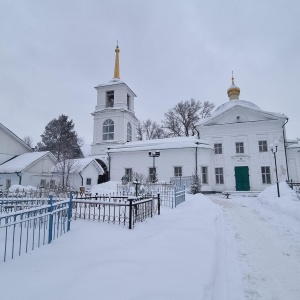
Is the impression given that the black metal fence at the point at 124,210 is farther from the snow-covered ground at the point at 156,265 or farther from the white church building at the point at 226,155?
the white church building at the point at 226,155

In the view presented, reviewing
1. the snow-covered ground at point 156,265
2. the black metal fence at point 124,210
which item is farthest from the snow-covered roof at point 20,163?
the snow-covered ground at point 156,265

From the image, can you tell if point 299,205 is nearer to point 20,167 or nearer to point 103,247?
point 103,247

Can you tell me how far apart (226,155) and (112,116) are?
16115 mm

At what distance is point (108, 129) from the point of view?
31.3m

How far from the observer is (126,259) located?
427cm

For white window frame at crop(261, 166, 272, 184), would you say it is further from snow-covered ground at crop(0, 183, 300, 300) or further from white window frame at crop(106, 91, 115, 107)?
white window frame at crop(106, 91, 115, 107)

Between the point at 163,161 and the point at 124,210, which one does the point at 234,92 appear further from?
the point at 124,210

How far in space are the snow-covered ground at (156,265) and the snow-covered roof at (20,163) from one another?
1913cm

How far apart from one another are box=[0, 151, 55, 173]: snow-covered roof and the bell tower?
800cm

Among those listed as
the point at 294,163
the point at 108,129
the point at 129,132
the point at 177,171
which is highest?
the point at 108,129

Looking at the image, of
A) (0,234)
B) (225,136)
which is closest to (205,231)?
(0,234)

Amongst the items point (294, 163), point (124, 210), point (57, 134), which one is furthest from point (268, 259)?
point (57, 134)

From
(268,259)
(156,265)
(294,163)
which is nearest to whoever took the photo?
(156,265)

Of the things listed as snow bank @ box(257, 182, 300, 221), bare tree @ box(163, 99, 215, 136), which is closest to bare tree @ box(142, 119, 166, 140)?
bare tree @ box(163, 99, 215, 136)
